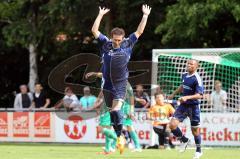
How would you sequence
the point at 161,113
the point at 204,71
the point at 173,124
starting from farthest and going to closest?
the point at 204,71 < the point at 161,113 < the point at 173,124

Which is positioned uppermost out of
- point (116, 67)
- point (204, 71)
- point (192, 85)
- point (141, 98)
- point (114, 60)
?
point (204, 71)

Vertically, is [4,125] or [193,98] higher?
[193,98]

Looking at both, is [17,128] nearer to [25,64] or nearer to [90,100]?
[90,100]

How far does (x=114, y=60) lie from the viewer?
590 inches

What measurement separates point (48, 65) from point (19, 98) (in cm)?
838

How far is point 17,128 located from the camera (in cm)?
2673

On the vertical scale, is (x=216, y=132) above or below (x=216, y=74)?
below

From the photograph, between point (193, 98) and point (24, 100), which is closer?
point (193, 98)

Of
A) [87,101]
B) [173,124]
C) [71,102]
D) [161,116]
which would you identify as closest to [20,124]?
[71,102]

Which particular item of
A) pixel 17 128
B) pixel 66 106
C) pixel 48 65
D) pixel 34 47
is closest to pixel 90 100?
pixel 66 106

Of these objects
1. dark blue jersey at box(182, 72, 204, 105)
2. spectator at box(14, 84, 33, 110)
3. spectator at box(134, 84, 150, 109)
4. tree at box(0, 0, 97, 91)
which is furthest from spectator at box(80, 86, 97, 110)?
dark blue jersey at box(182, 72, 204, 105)

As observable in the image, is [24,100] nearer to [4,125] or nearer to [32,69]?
[4,125]

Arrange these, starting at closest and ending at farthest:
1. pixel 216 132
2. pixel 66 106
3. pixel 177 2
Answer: pixel 216 132, pixel 66 106, pixel 177 2

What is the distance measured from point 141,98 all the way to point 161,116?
81.2 inches
